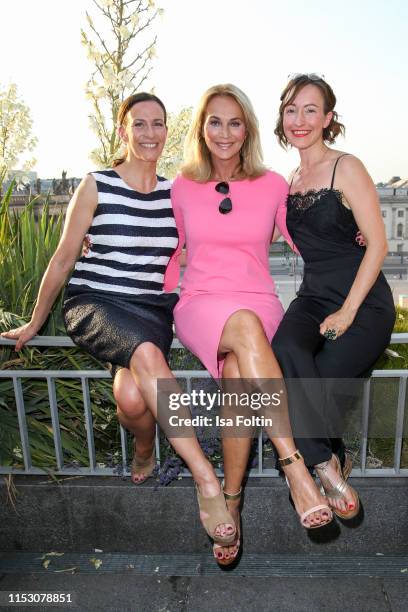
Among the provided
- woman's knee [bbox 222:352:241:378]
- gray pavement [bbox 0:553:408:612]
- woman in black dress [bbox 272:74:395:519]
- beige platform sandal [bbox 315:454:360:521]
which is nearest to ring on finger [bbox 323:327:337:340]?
woman in black dress [bbox 272:74:395:519]

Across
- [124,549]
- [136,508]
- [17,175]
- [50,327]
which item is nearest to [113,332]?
[50,327]

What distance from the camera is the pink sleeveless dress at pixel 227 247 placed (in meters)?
2.78

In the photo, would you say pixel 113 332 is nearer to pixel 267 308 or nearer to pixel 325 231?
pixel 267 308

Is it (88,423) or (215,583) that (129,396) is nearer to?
(88,423)

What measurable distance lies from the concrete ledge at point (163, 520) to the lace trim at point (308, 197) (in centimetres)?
136

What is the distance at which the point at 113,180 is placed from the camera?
2.87 metres

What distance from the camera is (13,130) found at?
5.65 m

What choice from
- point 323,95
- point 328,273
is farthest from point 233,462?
point 323,95

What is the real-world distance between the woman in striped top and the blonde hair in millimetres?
189

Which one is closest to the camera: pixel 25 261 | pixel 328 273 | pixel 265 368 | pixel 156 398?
pixel 265 368

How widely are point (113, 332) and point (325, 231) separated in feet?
3.60

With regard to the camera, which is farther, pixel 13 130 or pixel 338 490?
pixel 13 130

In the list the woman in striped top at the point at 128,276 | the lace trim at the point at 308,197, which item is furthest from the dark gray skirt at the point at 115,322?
the lace trim at the point at 308,197

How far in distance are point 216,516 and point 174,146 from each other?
3.97 m
